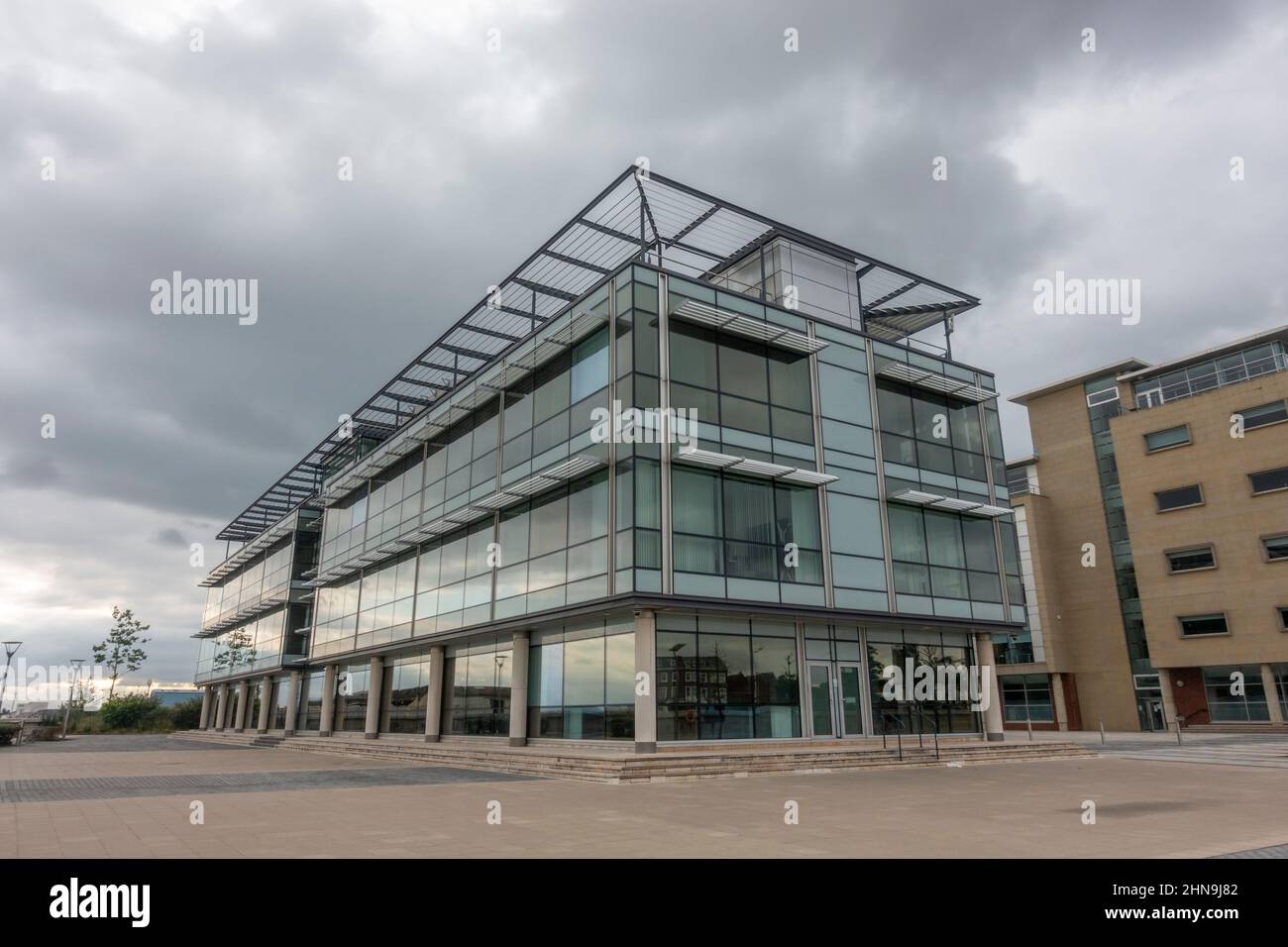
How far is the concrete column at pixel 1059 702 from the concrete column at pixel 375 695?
40504 mm

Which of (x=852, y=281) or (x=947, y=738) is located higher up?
(x=852, y=281)

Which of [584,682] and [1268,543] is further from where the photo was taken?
[1268,543]

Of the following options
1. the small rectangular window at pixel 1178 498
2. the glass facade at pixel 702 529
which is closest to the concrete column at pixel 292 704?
the glass facade at pixel 702 529

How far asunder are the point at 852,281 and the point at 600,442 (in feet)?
41.5

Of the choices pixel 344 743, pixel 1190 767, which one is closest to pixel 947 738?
pixel 1190 767

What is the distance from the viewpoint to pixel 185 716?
6988cm

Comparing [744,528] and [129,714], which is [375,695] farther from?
[129,714]

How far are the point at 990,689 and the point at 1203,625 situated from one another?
23089mm

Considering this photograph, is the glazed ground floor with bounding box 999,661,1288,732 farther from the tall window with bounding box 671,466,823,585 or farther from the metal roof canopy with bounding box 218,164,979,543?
the tall window with bounding box 671,466,823,585

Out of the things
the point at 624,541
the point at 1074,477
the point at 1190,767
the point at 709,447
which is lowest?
the point at 1190,767

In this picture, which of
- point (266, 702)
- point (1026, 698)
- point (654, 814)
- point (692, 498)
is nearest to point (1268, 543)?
point (1026, 698)
